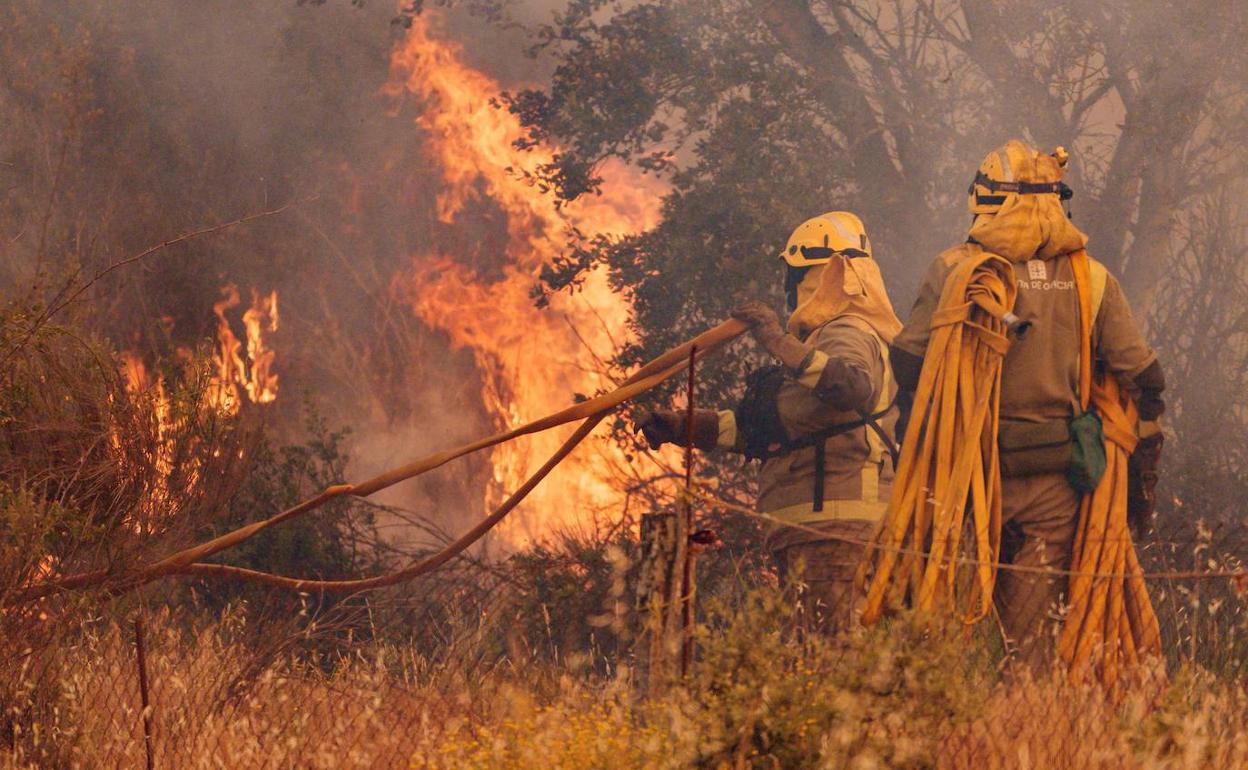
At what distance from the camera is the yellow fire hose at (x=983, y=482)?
640cm

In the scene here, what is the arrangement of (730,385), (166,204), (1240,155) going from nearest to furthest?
(730,385), (1240,155), (166,204)

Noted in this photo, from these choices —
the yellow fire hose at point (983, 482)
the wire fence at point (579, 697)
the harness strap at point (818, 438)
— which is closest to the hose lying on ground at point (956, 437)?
the yellow fire hose at point (983, 482)

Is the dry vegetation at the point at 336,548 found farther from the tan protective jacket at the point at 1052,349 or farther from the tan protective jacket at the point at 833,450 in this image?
the tan protective jacket at the point at 1052,349

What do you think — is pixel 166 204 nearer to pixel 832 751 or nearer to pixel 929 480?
pixel 929 480

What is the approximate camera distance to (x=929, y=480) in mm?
6531

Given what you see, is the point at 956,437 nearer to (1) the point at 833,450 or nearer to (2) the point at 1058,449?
(2) the point at 1058,449

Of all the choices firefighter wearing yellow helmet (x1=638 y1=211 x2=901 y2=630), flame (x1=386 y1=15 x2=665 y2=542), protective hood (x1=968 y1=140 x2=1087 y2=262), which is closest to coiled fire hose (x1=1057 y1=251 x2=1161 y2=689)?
protective hood (x1=968 y1=140 x2=1087 y2=262)

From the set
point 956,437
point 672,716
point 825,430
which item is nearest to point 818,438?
point 825,430

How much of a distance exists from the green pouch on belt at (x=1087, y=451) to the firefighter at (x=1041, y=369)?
15 millimetres

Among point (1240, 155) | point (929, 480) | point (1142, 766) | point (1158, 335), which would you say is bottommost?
point (1142, 766)

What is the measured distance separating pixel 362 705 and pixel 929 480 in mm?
2392

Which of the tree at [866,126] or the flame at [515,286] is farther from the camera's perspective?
the flame at [515,286]

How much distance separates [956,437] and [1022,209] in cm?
93

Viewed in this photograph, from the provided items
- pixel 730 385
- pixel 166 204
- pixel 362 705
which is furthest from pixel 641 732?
pixel 166 204
